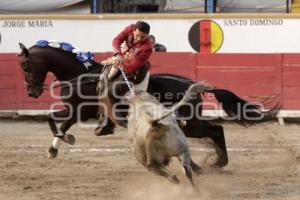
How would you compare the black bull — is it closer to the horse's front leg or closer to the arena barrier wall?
the horse's front leg

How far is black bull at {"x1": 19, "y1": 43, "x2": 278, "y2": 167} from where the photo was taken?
7.14 m

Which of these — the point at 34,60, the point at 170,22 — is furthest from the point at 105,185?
the point at 170,22

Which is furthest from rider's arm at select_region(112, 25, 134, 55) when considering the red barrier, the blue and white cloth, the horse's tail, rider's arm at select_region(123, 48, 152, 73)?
the red barrier

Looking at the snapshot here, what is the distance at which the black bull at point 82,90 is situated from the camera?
7145mm

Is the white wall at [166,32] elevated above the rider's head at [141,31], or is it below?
below

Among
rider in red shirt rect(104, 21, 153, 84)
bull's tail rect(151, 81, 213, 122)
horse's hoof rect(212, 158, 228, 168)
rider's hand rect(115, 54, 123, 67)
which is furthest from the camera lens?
horse's hoof rect(212, 158, 228, 168)

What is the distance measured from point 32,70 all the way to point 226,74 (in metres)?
5.17

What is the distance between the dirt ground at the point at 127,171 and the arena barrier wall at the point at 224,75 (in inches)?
59.0

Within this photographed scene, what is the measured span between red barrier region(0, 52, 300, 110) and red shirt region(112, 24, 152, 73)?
523cm

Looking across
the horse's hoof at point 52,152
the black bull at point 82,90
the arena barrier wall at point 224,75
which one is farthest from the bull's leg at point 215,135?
the arena barrier wall at point 224,75

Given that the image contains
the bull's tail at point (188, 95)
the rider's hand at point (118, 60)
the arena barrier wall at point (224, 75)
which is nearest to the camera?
the bull's tail at point (188, 95)

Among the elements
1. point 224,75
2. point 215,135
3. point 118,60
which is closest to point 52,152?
point 118,60

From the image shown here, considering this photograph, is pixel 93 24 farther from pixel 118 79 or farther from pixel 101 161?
pixel 118 79

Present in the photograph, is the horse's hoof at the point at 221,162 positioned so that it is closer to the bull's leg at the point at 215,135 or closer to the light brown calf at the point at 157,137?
the bull's leg at the point at 215,135
